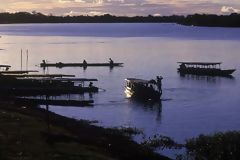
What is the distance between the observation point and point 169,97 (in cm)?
6650

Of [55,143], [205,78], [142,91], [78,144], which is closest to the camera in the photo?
[55,143]

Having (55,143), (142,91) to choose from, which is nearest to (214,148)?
(55,143)

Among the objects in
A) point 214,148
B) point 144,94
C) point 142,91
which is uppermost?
point 214,148

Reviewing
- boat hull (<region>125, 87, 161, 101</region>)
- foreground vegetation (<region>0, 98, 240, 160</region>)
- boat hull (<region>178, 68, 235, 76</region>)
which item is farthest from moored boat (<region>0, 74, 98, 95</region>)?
boat hull (<region>178, 68, 235, 76</region>)

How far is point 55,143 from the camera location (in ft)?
84.6

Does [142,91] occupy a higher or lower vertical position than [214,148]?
lower

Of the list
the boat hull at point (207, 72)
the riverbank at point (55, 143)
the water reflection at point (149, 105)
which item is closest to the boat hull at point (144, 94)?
the water reflection at point (149, 105)

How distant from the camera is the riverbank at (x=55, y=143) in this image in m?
23.2

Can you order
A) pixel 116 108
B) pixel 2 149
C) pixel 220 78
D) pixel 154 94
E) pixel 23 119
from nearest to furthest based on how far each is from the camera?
pixel 2 149 → pixel 23 119 → pixel 116 108 → pixel 154 94 → pixel 220 78

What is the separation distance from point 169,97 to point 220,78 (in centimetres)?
2831

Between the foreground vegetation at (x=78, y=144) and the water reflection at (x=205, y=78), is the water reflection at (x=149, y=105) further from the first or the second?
the water reflection at (x=205, y=78)

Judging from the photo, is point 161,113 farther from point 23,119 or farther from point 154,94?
point 23,119

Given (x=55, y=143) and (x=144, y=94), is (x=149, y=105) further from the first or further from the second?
(x=55, y=143)

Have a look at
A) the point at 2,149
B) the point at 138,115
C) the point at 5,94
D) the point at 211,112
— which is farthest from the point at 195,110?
the point at 2,149
